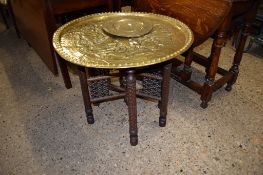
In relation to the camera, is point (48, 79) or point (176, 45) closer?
point (176, 45)

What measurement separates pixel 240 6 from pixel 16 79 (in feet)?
7.14

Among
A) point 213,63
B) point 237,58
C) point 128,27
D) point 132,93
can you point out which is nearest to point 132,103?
point 132,93

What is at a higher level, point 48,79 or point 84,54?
point 84,54

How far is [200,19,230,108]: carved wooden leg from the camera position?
66.3 inches

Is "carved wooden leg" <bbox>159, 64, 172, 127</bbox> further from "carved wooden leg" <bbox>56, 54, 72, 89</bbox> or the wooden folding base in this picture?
"carved wooden leg" <bbox>56, 54, 72, 89</bbox>

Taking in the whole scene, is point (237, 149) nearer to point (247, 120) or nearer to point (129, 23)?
point (247, 120)

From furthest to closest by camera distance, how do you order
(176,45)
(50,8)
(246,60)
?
1. (246,60)
2. (50,8)
3. (176,45)

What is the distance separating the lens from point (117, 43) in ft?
4.83

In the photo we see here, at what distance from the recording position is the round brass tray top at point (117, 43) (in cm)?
129

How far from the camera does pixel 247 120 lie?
1891mm

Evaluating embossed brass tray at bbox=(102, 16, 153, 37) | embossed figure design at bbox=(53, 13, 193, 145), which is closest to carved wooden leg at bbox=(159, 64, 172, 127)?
embossed figure design at bbox=(53, 13, 193, 145)

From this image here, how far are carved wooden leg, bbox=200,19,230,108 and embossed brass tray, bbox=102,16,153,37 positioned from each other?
1.67ft

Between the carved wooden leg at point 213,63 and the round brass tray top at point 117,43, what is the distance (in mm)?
289

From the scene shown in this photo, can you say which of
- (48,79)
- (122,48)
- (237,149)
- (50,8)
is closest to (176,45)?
(122,48)
